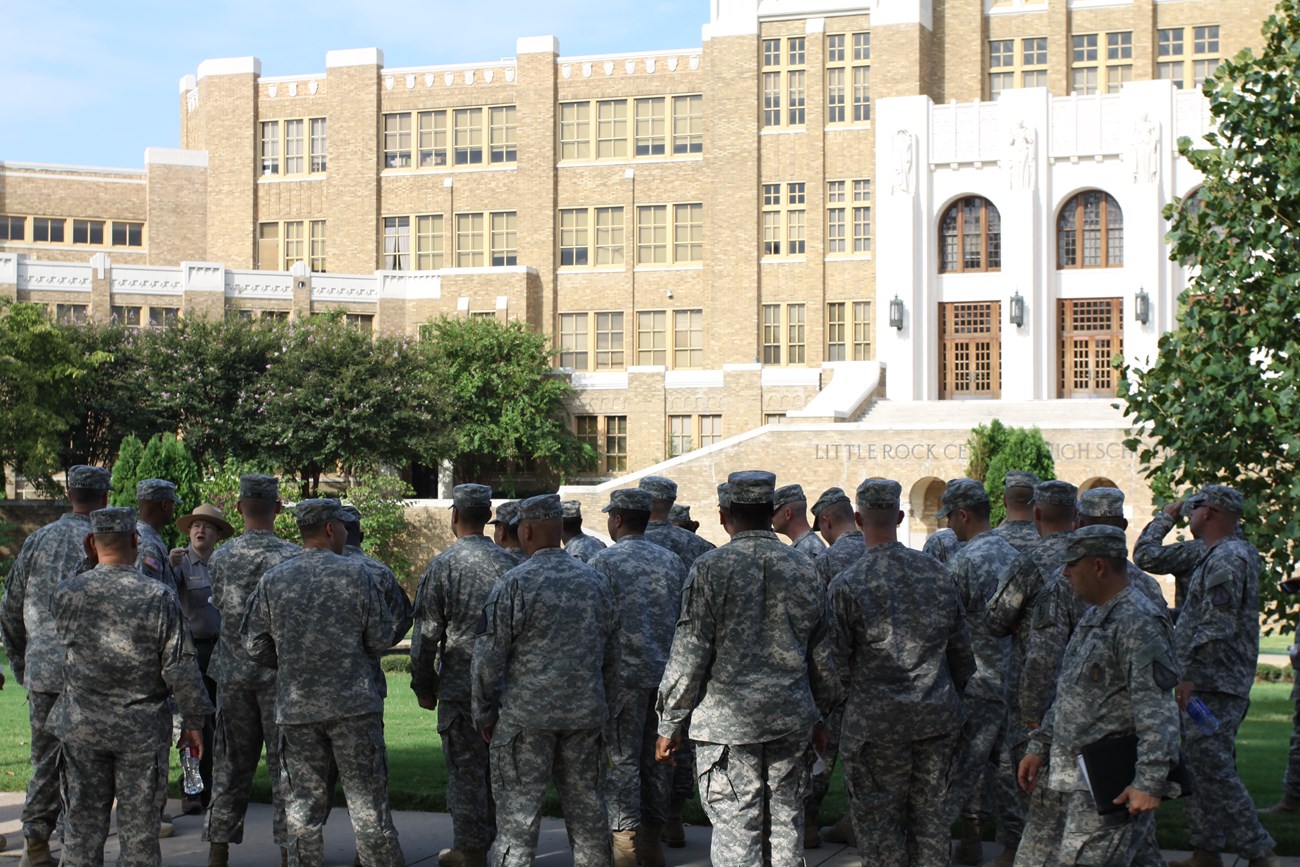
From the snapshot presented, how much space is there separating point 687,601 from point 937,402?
1369 inches

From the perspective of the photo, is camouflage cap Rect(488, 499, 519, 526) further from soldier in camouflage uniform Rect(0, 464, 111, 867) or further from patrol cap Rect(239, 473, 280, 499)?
soldier in camouflage uniform Rect(0, 464, 111, 867)

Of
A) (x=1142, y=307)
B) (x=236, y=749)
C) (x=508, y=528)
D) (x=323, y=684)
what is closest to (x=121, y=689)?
(x=323, y=684)

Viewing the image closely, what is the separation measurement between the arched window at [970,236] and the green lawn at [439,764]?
2595 cm

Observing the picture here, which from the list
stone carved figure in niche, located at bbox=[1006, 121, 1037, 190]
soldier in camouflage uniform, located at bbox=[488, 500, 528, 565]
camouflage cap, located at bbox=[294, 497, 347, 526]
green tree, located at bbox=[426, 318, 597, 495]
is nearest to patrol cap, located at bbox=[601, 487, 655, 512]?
soldier in camouflage uniform, located at bbox=[488, 500, 528, 565]

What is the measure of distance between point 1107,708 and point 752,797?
76.4 inches

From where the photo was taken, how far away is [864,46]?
4844cm

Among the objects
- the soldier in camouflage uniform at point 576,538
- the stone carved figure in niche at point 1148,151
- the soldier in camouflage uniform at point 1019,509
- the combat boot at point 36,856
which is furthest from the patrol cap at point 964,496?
the stone carved figure in niche at point 1148,151

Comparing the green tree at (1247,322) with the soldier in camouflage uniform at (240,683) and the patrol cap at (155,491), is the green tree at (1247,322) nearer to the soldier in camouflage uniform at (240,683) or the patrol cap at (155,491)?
the soldier in camouflage uniform at (240,683)

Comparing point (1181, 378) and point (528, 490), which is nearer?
point (1181, 378)

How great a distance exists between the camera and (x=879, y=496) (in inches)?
346

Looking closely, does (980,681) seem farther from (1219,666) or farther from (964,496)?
(1219,666)

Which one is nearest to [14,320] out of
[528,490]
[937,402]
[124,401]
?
[124,401]

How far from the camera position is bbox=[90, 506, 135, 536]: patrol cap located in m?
8.66

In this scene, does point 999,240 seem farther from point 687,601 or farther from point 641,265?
point 687,601
